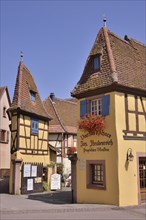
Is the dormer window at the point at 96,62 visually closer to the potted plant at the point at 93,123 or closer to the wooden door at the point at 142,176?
the potted plant at the point at 93,123

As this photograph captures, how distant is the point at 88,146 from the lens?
55.3ft

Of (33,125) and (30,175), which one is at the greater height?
(33,125)

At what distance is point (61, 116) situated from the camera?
108ft

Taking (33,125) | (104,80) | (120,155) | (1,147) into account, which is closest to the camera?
(120,155)

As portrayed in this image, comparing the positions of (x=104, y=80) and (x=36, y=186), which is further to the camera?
(x=36, y=186)

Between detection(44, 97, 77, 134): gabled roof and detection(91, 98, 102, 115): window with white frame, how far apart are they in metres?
13.6

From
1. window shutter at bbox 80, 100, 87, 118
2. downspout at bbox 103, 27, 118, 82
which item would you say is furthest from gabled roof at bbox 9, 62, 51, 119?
downspout at bbox 103, 27, 118, 82

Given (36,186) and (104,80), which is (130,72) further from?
(36,186)

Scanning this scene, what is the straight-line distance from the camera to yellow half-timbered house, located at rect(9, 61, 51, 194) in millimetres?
21703

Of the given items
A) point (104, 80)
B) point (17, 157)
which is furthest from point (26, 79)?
point (104, 80)

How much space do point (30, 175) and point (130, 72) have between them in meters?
10.5

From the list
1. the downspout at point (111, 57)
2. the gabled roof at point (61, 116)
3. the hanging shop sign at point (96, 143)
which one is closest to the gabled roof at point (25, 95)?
A: the gabled roof at point (61, 116)

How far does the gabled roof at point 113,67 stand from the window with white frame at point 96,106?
57cm

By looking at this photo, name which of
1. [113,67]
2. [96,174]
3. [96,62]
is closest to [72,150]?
[96,174]
